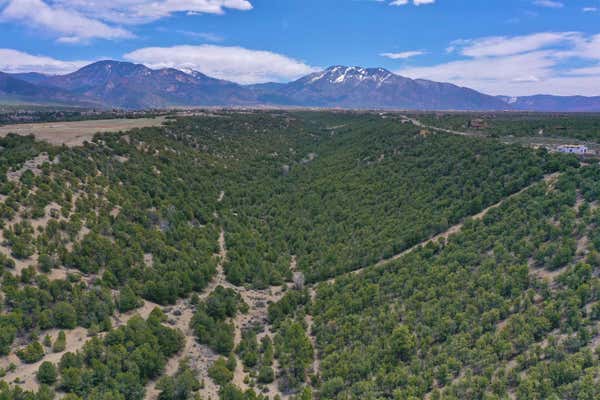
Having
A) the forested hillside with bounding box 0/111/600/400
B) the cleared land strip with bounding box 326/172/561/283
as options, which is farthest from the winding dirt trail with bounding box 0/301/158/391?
the cleared land strip with bounding box 326/172/561/283

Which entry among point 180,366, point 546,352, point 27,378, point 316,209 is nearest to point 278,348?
point 180,366

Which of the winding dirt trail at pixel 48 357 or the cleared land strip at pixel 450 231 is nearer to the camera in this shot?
the winding dirt trail at pixel 48 357

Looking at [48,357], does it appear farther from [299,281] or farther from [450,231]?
[450,231]

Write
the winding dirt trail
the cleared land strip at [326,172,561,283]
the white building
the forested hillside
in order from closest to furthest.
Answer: the winding dirt trail < the forested hillside < the cleared land strip at [326,172,561,283] < the white building

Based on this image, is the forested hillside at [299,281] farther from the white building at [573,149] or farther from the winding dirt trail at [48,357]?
the white building at [573,149]

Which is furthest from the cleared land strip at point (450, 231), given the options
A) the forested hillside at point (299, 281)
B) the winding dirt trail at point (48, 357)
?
the winding dirt trail at point (48, 357)

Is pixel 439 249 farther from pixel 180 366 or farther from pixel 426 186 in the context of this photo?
pixel 180 366

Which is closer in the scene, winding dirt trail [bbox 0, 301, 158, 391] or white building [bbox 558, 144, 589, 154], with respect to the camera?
winding dirt trail [bbox 0, 301, 158, 391]

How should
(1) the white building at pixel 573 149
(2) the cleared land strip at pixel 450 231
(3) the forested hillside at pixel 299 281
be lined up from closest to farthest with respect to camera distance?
1. (3) the forested hillside at pixel 299 281
2. (2) the cleared land strip at pixel 450 231
3. (1) the white building at pixel 573 149

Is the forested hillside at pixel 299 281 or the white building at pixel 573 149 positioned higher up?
the white building at pixel 573 149

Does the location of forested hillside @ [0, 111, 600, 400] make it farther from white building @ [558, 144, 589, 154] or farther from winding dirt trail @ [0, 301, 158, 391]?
white building @ [558, 144, 589, 154]
